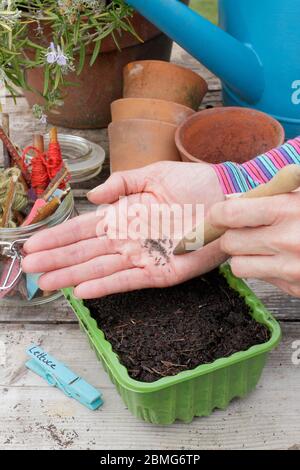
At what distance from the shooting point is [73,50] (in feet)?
4.07

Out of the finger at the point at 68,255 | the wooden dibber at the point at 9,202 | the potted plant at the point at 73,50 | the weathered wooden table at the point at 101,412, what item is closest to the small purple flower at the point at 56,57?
the potted plant at the point at 73,50

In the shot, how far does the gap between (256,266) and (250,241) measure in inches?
1.4

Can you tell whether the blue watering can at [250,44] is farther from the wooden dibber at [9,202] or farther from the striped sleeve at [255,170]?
the wooden dibber at [9,202]

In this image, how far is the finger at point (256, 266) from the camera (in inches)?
32.1

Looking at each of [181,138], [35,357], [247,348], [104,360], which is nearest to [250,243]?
[247,348]

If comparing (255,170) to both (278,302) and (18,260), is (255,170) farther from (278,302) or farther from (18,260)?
(18,260)

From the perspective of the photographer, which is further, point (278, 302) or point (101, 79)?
point (101, 79)

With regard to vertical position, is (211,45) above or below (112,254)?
above

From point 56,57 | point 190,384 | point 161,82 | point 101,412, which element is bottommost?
point 101,412

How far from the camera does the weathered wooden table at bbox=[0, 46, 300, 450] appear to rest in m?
0.87

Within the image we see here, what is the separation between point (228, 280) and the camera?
0.99 m

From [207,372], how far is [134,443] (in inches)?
6.0

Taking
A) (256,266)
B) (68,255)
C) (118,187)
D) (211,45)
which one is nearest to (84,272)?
(68,255)

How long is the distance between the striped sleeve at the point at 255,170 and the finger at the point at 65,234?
231 mm
